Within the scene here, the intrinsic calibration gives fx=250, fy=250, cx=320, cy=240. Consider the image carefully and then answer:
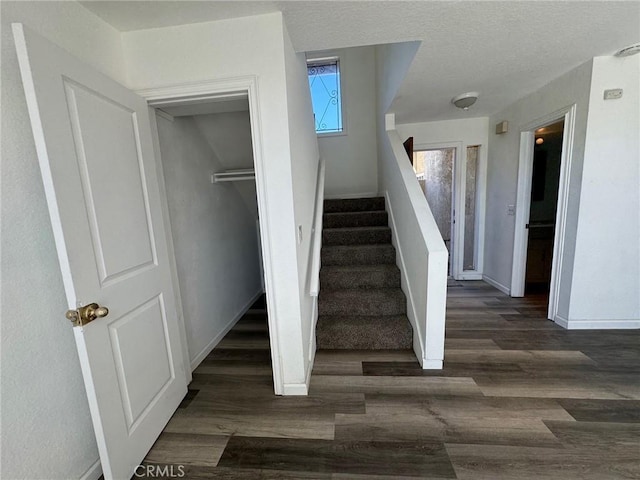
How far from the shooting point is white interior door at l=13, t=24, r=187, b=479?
3.22 feet

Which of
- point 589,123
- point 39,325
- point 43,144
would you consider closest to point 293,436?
point 39,325

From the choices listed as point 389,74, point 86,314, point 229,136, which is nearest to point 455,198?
point 389,74

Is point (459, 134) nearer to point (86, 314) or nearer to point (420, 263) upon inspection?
point (420, 263)

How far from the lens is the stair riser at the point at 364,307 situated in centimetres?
243

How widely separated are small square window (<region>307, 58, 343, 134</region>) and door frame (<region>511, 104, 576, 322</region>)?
255 centimetres

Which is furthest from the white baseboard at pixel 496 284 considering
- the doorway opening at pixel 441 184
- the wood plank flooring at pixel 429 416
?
the wood plank flooring at pixel 429 416

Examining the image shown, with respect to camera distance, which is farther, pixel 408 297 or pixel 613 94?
pixel 408 297

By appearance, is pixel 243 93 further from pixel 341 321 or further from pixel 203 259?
pixel 341 321

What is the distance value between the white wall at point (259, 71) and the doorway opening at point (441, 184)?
3.17 m

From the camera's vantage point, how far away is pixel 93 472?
1.26m

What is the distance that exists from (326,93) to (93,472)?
15.7 ft

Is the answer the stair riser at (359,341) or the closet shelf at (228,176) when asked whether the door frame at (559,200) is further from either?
the closet shelf at (228,176)

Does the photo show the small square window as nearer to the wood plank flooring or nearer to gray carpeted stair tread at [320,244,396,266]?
gray carpeted stair tread at [320,244,396,266]

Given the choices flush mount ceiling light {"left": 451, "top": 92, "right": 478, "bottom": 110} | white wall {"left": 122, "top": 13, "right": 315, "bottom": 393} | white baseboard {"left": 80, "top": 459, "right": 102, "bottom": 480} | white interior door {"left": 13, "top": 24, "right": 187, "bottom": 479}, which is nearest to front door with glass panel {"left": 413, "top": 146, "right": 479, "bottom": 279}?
flush mount ceiling light {"left": 451, "top": 92, "right": 478, "bottom": 110}
